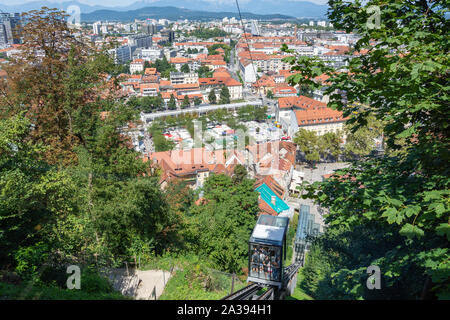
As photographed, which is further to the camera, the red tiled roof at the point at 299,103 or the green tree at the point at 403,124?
the red tiled roof at the point at 299,103

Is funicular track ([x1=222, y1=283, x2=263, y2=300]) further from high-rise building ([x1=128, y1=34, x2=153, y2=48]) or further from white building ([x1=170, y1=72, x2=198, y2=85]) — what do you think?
high-rise building ([x1=128, y1=34, x2=153, y2=48])

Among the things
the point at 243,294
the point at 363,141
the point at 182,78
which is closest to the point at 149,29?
the point at 182,78

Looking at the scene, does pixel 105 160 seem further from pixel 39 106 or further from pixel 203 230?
pixel 203 230

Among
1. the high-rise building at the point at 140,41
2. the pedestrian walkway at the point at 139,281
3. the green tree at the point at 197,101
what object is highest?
the high-rise building at the point at 140,41

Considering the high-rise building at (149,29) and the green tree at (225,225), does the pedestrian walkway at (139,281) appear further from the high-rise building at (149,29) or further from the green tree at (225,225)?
the high-rise building at (149,29)

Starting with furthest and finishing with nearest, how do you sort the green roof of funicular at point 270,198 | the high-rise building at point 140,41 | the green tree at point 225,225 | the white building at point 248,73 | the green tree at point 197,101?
the high-rise building at point 140,41 → the white building at point 248,73 → the green tree at point 197,101 → the green roof of funicular at point 270,198 → the green tree at point 225,225

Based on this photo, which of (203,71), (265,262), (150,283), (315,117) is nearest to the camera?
(265,262)

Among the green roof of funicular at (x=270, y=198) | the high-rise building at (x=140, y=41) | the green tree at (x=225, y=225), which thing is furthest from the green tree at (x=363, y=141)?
the high-rise building at (x=140, y=41)

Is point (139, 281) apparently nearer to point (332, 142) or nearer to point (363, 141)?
point (363, 141)

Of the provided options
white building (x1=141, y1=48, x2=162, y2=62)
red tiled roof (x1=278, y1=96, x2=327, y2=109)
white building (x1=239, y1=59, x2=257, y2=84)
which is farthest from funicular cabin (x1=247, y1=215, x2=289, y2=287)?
white building (x1=141, y1=48, x2=162, y2=62)

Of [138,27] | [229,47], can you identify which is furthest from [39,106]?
[138,27]

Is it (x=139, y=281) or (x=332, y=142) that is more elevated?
(x=139, y=281)
